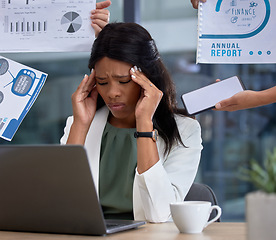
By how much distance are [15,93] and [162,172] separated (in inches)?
37.2

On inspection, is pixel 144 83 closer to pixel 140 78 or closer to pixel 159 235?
pixel 140 78

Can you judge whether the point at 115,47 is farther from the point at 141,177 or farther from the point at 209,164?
the point at 209,164

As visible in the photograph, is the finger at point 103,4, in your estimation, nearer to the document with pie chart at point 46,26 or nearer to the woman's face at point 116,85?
the document with pie chart at point 46,26

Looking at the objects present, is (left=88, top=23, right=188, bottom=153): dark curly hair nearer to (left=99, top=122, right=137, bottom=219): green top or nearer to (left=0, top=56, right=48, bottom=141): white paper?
→ (left=99, top=122, right=137, bottom=219): green top

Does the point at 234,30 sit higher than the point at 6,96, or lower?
higher

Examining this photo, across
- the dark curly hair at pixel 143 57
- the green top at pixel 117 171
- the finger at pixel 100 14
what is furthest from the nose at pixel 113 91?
the finger at pixel 100 14

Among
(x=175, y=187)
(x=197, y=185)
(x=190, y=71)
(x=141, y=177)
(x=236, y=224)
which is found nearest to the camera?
(x=236, y=224)

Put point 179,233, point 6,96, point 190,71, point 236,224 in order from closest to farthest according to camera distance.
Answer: point 179,233
point 236,224
point 6,96
point 190,71

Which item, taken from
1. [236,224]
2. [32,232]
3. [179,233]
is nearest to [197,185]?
[236,224]

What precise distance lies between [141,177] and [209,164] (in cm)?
220

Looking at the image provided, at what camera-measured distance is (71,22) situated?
2.12 meters

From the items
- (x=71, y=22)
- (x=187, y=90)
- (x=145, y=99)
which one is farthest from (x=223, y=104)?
(x=187, y=90)

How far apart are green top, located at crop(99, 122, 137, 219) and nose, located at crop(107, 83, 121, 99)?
208mm

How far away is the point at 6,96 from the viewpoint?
215 cm
